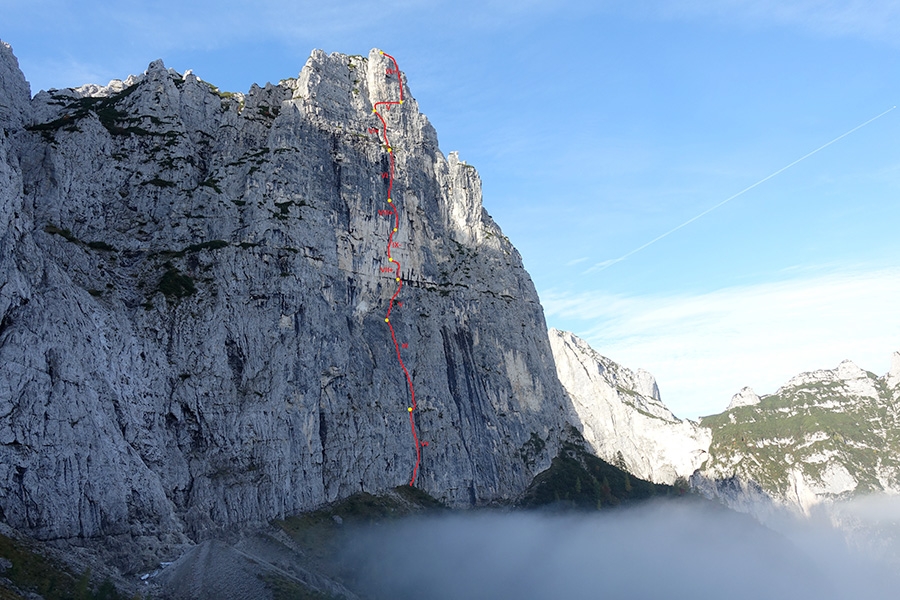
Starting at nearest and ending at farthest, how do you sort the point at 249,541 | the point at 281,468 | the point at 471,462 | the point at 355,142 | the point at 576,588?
the point at 249,541 < the point at 281,468 < the point at 576,588 < the point at 471,462 < the point at 355,142

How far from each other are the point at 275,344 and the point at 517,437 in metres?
80.9

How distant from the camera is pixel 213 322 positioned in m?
141

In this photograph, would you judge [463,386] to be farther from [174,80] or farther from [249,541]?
[174,80]

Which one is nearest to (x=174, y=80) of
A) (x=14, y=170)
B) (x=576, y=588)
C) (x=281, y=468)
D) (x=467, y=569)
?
(x=14, y=170)

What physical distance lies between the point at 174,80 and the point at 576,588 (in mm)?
→ 162082

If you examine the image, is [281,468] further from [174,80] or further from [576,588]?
[174,80]

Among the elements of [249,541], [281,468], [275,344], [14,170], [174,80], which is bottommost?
[249,541]

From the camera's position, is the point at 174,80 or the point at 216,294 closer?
the point at 216,294

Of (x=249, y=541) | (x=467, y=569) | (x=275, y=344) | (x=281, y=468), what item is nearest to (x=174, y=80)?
(x=275, y=344)

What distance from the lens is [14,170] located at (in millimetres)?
123188

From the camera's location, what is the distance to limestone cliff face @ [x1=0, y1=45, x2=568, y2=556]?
4171 inches

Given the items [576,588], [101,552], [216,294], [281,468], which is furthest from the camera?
[576,588]

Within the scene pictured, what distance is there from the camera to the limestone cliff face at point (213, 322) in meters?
106

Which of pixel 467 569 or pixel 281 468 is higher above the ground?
pixel 281 468
